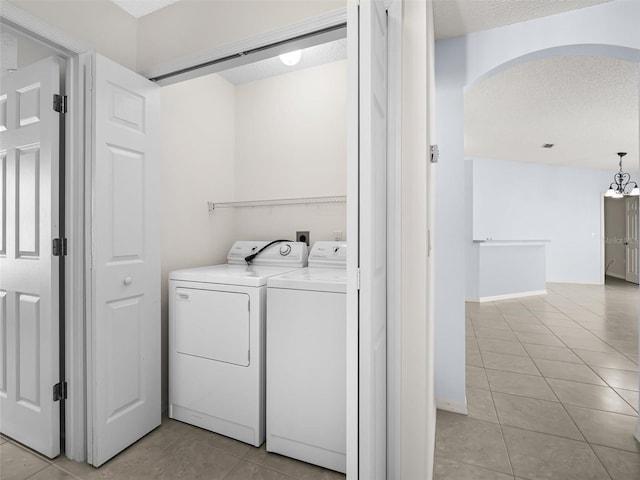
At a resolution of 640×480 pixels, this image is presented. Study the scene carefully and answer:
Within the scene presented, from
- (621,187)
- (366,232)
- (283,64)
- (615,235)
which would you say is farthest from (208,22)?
(615,235)

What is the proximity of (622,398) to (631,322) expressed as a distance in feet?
8.92

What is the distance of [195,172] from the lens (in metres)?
2.44

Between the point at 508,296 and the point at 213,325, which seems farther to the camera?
the point at 508,296

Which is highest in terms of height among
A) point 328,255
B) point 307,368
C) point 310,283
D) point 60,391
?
point 328,255

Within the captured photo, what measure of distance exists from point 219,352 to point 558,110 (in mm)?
4581

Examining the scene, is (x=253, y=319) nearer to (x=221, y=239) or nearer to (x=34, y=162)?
(x=221, y=239)

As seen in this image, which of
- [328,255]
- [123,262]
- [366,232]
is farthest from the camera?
[328,255]

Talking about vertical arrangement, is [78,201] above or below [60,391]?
above

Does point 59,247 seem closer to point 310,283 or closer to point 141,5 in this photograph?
point 310,283

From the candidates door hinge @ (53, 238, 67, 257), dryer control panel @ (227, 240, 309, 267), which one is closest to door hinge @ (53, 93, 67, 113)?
door hinge @ (53, 238, 67, 257)

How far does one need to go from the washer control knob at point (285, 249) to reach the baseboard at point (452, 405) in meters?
1.46

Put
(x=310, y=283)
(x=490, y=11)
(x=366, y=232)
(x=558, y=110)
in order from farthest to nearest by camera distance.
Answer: (x=558, y=110), (x=490, y=11), (x=310, y=283), (x=366, y=232)

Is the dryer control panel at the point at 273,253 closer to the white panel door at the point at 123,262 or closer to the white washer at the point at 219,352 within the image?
the white washer at the point at 219,352

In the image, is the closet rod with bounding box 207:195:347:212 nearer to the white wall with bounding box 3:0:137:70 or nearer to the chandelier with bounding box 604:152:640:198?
the white wall with bounding box 3:0:137:70
